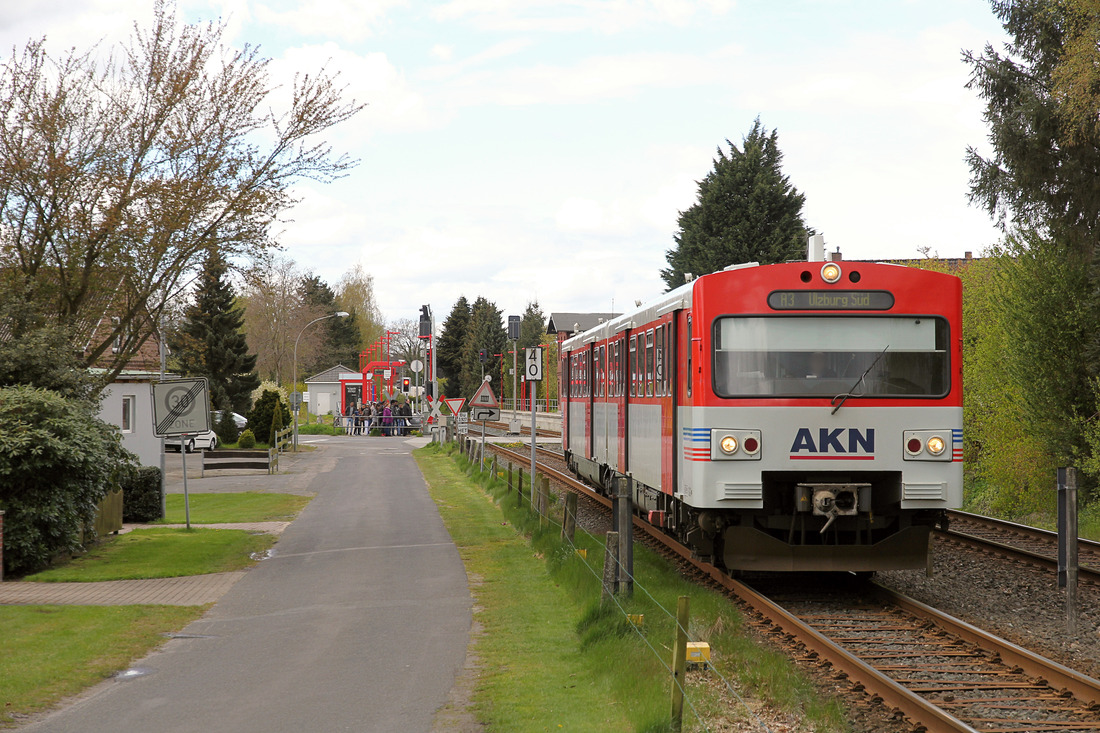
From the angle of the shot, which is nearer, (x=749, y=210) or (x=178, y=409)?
(x=178, y=409)

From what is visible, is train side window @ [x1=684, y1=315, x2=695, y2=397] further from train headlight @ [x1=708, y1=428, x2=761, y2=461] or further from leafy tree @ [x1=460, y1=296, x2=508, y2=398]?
leafy tree @ [x1=460, y1=296, x2=508, y2=398]

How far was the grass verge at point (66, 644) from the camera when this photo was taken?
7805 millimetres

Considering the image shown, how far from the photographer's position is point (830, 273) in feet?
34.0

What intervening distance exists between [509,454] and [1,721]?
29.2m

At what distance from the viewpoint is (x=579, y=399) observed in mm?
20453

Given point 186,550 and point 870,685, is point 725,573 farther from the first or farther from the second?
point 186,550

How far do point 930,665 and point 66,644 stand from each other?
277 inches

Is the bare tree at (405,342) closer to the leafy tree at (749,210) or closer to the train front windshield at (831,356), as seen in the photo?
the leafy tree at (749,210)

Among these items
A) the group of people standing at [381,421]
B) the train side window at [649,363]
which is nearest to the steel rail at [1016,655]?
the train side window at [649,363]

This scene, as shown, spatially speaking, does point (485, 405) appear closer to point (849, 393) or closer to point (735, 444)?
point (735, 444)

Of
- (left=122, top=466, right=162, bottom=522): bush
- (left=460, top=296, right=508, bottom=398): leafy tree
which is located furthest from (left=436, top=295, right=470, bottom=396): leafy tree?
(left=122, top=466, right=162, bottom=522): bush

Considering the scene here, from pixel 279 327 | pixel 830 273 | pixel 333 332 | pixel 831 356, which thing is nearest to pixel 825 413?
pixel 831 356

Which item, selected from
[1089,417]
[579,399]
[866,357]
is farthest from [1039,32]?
[866,357]

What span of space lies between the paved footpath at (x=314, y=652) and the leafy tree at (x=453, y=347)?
96.1 m
